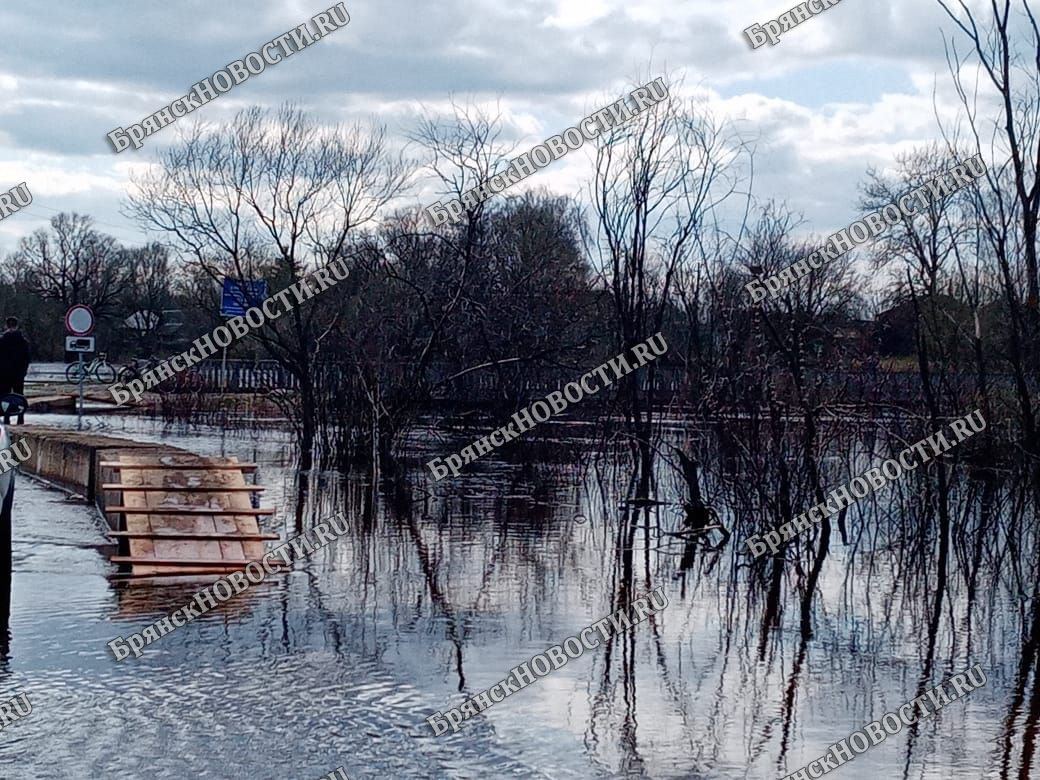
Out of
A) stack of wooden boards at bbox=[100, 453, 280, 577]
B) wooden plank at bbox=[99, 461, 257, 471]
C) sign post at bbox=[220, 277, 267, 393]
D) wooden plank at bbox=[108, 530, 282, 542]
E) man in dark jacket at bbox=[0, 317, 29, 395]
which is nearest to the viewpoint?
stack of wooden boards at bbox=[100, 453, 280, 577]

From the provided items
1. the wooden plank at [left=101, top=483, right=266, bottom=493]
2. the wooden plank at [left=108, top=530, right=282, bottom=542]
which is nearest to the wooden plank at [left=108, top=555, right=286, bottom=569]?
the wooden plank at [left=108, top=530, right=282, bottom=542]

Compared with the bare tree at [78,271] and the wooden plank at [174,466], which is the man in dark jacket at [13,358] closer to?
the wooden plank at [174,466]

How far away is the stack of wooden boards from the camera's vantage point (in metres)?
11.0

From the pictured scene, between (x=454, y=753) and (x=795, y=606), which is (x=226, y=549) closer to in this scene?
(x=795, y=606)

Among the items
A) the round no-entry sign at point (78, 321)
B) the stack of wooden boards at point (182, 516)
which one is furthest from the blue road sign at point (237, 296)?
the stack of wooden boards at point (182, 516)

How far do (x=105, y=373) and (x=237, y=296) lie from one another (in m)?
23.8

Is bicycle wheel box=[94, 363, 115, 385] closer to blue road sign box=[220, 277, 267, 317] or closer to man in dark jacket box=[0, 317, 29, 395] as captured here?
blue road sign box=[220, 277, 267, 317]

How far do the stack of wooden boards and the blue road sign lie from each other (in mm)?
15545

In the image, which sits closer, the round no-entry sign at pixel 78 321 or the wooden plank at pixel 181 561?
the wooden plank at pixel 181 561

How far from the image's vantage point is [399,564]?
1167cm

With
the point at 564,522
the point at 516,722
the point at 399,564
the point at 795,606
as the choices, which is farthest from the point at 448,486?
the point at 516,722

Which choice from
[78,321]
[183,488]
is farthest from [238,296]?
[183,488]

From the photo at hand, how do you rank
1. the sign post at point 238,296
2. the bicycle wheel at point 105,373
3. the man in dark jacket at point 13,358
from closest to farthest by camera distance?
the man in dark jacket at point 13,358
the sign post at point 238,296
the bicycle wheel at point 105,373

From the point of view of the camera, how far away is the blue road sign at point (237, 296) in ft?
93.6
